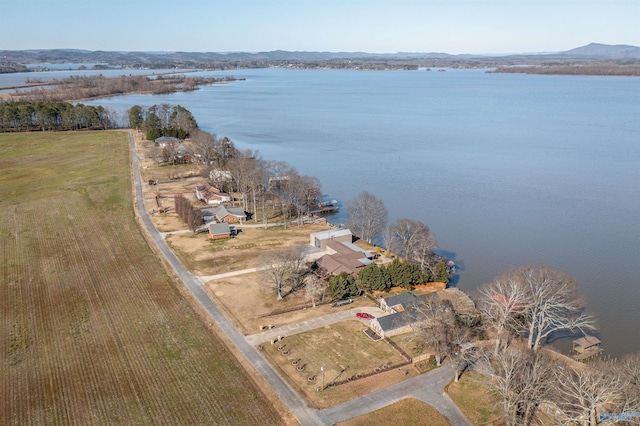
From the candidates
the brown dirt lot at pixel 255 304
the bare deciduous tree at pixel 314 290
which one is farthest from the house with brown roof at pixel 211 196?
the bare deciduous tree at pixel 314 290

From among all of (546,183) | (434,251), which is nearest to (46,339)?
(434,251)

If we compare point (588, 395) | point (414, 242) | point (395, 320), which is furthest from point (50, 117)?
point (588, 395)

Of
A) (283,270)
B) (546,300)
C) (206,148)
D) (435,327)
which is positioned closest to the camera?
(435,327)

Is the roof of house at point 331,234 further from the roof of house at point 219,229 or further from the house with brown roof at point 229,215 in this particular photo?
the house with brown roof at point 229,215

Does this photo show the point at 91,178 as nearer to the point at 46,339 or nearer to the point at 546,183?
the point at 46,339

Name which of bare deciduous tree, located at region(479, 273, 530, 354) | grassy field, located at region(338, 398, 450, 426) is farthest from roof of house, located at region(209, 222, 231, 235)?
grassy field, located at region(338, 398, 450, 426)

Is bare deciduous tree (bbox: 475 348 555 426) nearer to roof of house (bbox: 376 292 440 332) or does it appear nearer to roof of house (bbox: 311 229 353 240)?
roof of house (bbox: 376 292 440 332)

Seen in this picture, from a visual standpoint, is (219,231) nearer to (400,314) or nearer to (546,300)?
(400,314)
